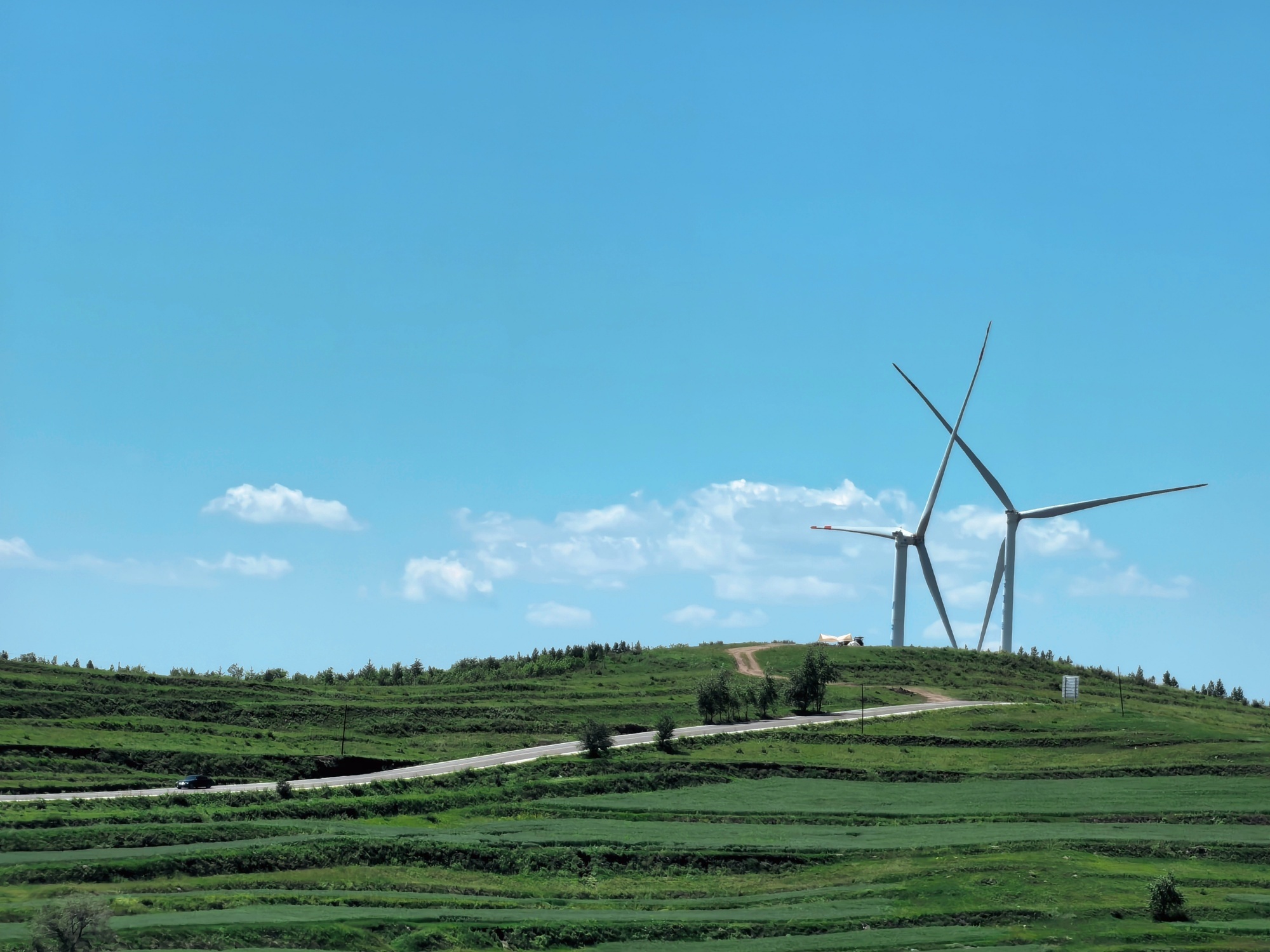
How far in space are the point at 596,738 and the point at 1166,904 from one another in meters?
57.2

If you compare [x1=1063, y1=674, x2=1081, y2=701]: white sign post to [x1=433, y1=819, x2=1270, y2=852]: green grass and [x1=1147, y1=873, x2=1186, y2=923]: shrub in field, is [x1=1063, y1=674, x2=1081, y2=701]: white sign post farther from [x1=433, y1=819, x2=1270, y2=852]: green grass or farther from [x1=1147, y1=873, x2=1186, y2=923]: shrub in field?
[x1=1147, y1=873, x2=1186, y2=923]: shrub in field

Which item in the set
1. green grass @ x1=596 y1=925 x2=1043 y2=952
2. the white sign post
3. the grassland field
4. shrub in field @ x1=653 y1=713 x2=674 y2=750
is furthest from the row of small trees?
green grass @ x1=596 y1=925 x2=1043 y2=952

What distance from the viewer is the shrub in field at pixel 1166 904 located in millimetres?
62031

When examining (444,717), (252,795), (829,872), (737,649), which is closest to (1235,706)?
(737,649)

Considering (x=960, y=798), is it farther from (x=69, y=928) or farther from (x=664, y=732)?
(x=69, y=928)

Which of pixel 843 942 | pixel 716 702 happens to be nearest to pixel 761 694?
pixel 716 702

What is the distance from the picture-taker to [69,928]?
151 feet

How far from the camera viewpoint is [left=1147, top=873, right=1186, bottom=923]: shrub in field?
62031 millimetres

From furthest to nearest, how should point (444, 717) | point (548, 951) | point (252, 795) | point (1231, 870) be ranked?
point (444, 717), point (252, 795), point (1231, 870), point (548, 951)

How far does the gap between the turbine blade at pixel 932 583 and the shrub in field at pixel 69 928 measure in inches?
6009

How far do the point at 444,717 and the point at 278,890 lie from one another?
75.7 m

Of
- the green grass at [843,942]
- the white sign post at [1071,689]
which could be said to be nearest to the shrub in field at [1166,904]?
the green grass at [843,942]

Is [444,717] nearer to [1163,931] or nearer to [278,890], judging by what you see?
[278,890]

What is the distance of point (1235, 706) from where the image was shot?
180750 millimetres
